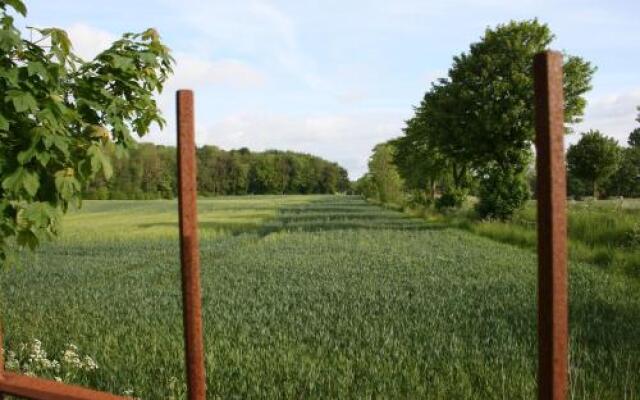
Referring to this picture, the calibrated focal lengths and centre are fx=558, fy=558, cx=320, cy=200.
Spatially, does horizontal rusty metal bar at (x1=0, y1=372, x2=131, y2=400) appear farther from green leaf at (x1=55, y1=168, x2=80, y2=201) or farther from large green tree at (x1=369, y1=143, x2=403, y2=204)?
large green tree at (x1=369, y1=143, x2=403, y2=204)

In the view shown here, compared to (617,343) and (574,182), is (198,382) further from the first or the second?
(574,182)

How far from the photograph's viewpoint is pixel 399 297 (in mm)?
9781

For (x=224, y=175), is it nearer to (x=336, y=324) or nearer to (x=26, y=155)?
(x=336, y=324)

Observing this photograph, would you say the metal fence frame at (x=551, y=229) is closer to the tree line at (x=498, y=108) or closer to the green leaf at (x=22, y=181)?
the green leaf at (x=22, y=181)

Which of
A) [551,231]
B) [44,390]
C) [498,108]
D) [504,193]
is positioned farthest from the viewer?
[504,193]

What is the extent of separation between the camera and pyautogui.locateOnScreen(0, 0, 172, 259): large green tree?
2826 mm

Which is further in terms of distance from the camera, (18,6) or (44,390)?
(18,6)

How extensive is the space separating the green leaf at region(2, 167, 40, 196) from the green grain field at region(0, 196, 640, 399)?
2.77 meters

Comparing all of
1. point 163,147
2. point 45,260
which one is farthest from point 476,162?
point 163,147


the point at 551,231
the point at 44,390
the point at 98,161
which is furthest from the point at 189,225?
the point at 98,161

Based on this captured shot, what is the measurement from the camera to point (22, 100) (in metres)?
2.79

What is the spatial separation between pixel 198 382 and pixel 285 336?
5.29 metres

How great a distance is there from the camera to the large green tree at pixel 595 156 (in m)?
52.9

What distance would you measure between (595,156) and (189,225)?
5804 centimetres
